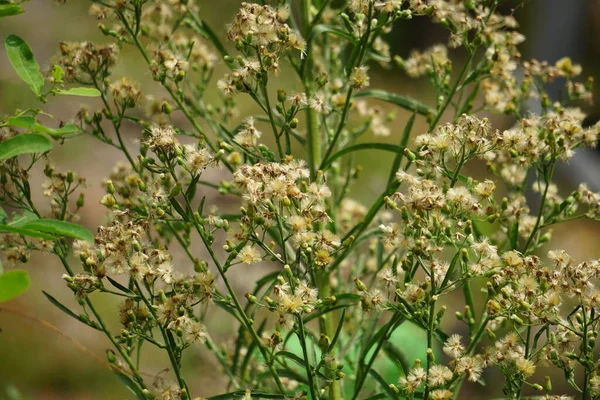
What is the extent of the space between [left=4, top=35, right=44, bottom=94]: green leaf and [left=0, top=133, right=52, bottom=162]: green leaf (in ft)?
0.38

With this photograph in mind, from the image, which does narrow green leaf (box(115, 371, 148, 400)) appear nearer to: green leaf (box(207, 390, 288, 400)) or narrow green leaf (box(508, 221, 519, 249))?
green leaf (box(207, 390, 288, 400))

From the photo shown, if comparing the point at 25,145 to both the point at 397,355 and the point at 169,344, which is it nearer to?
the point at 169,344

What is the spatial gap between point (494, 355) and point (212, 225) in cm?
52

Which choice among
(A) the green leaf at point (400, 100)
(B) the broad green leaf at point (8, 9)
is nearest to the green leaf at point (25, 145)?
(B) the broad green leaf at point (8, 9)

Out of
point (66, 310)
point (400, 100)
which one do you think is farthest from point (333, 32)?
point (66, 310)

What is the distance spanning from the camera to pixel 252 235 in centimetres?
129

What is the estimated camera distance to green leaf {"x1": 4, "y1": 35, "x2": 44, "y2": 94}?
51.2 inches

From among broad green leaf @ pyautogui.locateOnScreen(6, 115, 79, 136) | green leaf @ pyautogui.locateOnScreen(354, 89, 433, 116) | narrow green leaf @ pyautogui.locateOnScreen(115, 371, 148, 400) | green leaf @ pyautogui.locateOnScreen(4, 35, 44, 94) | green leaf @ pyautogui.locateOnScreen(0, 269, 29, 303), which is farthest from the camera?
green leaf @ pyautogui.locateOnScreen(354, 89, 433, 116)

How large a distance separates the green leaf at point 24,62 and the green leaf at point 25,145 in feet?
0.38

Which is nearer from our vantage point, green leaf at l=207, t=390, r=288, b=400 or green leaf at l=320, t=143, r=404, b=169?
green leaf at l=207, t=390, r=288, b=400

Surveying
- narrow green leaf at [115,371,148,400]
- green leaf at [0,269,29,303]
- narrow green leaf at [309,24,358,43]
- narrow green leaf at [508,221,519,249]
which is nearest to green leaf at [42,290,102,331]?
narrow green leaf at [115,371,148,400]

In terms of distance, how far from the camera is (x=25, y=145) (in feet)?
3.99

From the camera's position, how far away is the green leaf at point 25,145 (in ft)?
3.95

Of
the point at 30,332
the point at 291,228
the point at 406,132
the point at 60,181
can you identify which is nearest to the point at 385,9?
the point at 406,132
